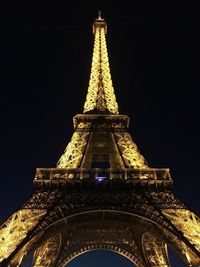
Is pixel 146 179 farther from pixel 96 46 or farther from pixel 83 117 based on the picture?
pixel 96 46

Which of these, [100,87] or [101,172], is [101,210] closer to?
[101,172]

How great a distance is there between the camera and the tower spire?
2406 cm

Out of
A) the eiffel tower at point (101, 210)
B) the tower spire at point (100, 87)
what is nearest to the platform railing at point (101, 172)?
the eiffel tower at point (101, 210)

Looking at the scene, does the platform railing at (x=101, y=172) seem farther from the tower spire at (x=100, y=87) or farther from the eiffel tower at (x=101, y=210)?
the tower spire at (x=100, y=87)

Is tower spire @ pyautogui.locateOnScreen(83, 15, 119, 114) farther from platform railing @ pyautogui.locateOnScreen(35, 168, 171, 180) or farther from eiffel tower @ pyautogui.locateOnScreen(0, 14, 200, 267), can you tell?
platform railing @ pyautogui.locateOnScreen(35, 168, 171, 180)

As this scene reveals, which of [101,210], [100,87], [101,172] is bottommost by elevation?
[101,210]

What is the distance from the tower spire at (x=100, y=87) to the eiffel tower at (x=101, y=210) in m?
1.18

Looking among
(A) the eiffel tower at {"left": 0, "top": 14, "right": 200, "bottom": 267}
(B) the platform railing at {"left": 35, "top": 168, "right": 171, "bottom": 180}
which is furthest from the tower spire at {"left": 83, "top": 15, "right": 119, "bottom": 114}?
(B) the platform railing at {"left": 35, "top": 168, "right": 171, "bottom": 180}

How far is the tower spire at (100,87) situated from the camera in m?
24.1

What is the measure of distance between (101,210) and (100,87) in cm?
1401

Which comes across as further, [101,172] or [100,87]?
[100,87]

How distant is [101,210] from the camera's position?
1362cm

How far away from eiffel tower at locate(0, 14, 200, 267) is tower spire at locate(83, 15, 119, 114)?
1182 millimetres

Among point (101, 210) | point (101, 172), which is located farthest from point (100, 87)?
point (101, 210)
